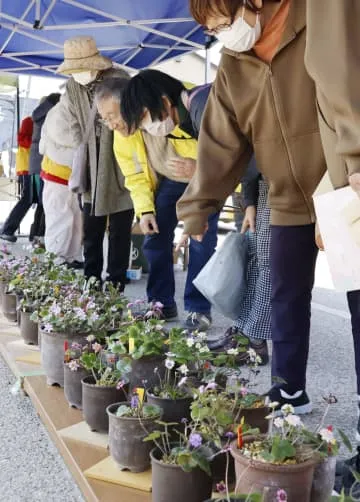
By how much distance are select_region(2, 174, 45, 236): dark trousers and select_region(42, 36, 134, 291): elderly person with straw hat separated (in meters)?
3.15

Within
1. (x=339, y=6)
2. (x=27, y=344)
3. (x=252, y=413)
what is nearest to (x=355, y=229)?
(x=339, y=6)

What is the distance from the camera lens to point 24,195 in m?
6.80

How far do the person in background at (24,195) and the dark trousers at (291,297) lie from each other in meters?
5.06

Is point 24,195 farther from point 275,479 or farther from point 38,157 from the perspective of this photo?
point 275,479

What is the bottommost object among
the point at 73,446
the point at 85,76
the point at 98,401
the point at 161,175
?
the point at 73,446

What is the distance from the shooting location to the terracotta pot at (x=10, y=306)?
2945mm

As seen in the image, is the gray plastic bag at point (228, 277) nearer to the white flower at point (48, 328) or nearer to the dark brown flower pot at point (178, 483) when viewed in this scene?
the white flower at point (48, 328)

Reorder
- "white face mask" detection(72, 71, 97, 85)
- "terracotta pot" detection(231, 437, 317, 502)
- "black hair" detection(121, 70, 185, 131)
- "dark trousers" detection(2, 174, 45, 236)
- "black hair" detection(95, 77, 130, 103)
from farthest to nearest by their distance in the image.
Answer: "dark trousers" detection(2, 174, 45, 236), "white face mask" detection(72, 71, 97, 85), "black hair" detection(95, 77, 130, 103), "black hair" detection(121, 70, 185, 131), "terracotta pot" detection(231, 437, 317, 502)

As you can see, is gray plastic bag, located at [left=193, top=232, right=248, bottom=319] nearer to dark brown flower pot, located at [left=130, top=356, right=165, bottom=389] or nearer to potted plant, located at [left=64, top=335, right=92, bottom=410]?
potted plant, located at [left=64, top=335, right=92, bottom=410]

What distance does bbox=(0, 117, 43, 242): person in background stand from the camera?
6.59 m

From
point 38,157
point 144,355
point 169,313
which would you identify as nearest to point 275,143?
point 144,355

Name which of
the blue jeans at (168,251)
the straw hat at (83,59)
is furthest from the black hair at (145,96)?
the straw hat at (83,59)

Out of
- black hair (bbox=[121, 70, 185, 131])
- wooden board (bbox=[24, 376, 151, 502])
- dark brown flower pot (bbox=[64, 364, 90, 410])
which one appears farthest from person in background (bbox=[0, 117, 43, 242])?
dark brown flower pot (bbox=[64, 364, 90, 410])

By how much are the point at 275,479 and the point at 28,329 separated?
1705 millimetres
